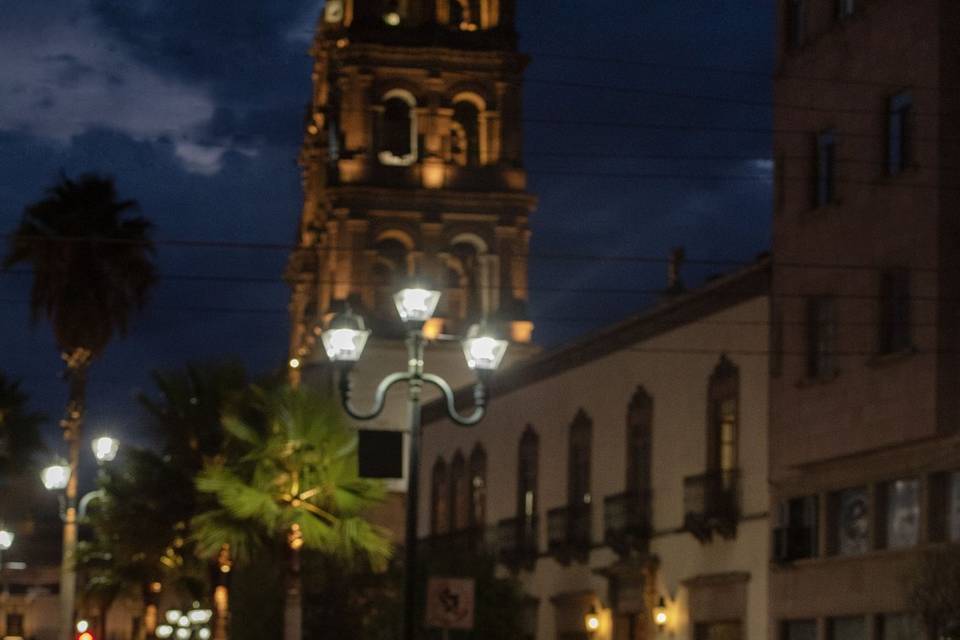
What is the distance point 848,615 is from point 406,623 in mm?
11612

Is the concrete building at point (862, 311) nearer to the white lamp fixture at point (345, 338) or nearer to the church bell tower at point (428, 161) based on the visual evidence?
the white lamp fixture at point (345, 338)

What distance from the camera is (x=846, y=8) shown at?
37.2m

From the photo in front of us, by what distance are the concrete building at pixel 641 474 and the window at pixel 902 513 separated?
402 cm

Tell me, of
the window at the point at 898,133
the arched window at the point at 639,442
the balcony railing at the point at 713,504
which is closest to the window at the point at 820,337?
the window at the point at 898,133

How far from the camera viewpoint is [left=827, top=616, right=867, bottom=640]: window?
35.9m

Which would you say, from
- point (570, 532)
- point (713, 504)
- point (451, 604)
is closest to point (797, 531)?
point (713, 504)

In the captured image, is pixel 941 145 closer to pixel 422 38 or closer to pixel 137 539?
pixel 137 539

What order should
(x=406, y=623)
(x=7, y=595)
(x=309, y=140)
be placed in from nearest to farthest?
(x=406, y=623) → (x=309, y=140) → (x=7, y=595)

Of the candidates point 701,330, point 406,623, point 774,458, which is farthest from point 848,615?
point 406,623

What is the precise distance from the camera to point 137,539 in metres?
42.8

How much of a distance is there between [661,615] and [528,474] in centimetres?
1017

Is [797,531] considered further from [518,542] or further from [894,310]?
[518,542]

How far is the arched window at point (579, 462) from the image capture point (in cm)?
4853

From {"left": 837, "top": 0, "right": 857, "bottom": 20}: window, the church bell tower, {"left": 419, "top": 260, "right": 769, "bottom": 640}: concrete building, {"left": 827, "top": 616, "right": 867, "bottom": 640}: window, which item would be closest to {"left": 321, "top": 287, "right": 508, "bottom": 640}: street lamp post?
{"left": 827, "top": 616, "right": 867, "bottom": 640}: window
